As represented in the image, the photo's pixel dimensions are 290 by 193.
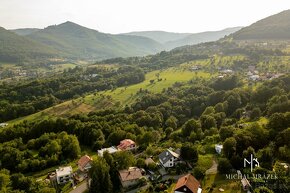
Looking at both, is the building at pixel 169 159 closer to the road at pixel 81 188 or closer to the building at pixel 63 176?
the road at pixel 81 188

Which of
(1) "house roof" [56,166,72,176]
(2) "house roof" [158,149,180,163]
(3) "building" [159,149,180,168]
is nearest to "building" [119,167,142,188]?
(3) "building" [159,149,180,168]

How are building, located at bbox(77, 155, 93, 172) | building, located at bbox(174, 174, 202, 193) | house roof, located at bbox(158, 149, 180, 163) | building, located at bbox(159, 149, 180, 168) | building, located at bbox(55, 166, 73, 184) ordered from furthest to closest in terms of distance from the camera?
building, located at bbox(77, 155, 93, 172)
building, located at bbox(55, 166, 73, 184)
house roof, located at bbox(158, 149, 180, 163)
building, located at bbox(159, 149, 180, 168)
building, located at bbox(174, 174, 202, 193)

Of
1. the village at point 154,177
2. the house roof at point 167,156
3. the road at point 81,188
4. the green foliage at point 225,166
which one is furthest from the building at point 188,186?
the road at point 81,188

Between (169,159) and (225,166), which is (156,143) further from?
(225,166)

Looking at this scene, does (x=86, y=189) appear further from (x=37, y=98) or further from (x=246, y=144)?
(x=37, y=98)

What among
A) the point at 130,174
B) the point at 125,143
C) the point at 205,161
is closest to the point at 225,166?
the point at 205,161

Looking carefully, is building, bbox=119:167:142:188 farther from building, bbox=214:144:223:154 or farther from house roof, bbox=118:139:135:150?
house roof, bbox=118:139:135:150

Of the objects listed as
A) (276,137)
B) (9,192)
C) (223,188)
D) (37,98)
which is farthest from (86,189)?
(37,98)
